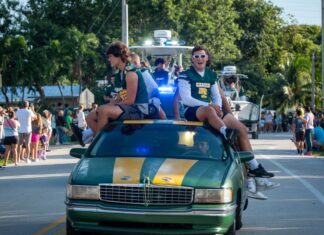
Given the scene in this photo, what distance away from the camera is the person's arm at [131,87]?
435 inches

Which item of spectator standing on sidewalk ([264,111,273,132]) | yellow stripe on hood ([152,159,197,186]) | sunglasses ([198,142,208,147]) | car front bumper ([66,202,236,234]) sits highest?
sunglasses ([198,142,208,147])

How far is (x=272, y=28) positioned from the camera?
2985 inches

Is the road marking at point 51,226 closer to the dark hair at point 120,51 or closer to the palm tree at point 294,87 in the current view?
the dark hair at point 120,51

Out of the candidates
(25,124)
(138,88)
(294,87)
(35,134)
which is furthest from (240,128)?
(294,87)

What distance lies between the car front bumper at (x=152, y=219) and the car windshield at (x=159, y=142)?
1.11 m

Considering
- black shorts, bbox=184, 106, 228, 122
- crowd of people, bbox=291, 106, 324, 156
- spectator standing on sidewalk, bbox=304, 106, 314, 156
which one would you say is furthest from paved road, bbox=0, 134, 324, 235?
crowd of people, bbox=291, 106, 324, 156

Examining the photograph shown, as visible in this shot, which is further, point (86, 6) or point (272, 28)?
point (272, 28)

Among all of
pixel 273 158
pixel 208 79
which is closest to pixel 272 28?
pixel 273 158

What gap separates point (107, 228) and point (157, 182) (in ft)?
2.24

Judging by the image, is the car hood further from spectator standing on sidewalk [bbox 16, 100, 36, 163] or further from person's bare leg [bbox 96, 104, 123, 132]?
spectator standing on sidewalk [bbox 16, 100, 36, 163]

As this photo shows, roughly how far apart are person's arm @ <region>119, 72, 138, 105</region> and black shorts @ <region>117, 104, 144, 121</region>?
0.27 ft

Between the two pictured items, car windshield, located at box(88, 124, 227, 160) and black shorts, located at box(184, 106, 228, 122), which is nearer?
car windshield, located at box(88, 124, 227, 160)

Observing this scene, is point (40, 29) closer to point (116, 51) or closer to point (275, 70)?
point (275, 70)

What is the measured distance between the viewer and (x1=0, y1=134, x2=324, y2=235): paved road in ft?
36.7
